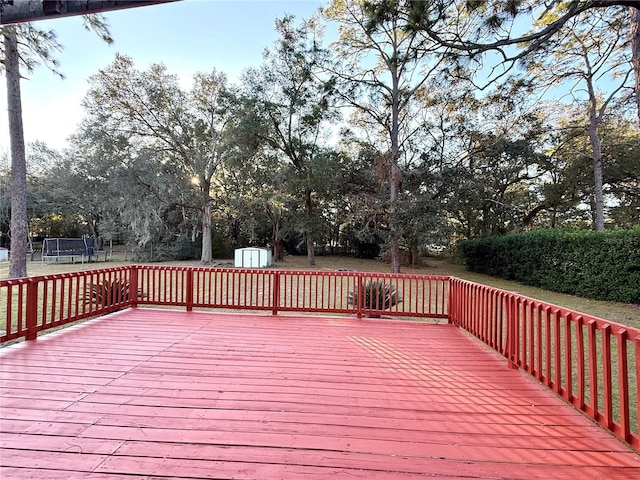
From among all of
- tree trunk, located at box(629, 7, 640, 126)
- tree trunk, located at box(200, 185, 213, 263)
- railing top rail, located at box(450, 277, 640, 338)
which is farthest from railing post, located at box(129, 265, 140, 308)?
tree trunk, located at box(200, 185, 213, 263)

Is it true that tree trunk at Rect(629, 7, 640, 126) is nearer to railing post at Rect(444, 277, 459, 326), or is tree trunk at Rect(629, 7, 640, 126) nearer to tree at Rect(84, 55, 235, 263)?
railing post at Rect(444, 277, 459, 326)

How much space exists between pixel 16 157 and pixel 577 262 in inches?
517

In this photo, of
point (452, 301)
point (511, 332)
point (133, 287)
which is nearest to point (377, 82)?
point (452, 301)

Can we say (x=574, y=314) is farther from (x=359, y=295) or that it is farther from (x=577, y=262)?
(x=577, y=262)

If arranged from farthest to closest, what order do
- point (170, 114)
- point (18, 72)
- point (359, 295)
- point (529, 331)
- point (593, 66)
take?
point (170, 114) < point (593, 66) < point (18, 72) < point (359, 295) < point (529, 331)

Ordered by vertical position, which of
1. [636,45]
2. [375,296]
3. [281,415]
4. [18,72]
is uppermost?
[18,72]

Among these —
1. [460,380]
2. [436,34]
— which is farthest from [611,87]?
[460,380]

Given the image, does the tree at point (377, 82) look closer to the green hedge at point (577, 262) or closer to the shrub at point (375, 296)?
the green hedge at point (577, 262)

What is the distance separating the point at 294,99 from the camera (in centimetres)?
1324

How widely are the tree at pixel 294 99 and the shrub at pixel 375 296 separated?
813 cm

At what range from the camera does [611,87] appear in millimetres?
10898

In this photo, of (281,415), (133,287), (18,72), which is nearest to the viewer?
(281,415)

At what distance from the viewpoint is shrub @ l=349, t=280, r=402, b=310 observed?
501 cm

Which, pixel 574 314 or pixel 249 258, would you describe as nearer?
pixel 574 314
